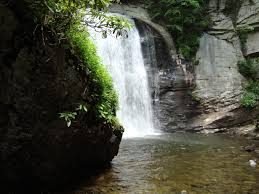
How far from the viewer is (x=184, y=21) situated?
16.3m

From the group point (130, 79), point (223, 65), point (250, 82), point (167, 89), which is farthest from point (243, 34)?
point (130, 79)

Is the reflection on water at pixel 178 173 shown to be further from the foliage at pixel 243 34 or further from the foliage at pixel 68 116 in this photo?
the foliage at pixel 243 34

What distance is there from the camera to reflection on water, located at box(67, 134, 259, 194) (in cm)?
540

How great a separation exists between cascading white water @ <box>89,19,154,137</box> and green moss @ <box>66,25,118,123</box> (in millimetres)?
8836

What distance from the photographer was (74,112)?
4863mm

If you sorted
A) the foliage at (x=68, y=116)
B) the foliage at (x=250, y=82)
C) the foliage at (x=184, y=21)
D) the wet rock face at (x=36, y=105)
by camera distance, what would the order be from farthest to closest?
the foliage at (x=184, y=21), the foliage at (x=250, y=82), the foliage at (x=68, y=116), the wet rock face at (x=36, y=105)

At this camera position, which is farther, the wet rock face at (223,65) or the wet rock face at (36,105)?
the wet rock face at (223,65)

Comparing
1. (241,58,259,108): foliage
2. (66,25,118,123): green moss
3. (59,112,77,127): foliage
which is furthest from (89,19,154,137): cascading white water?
(59,112,77,127): foliage

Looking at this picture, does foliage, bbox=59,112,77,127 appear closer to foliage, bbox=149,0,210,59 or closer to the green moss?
the green moss

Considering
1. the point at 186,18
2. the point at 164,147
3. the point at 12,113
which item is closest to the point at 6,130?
the point at 12,113

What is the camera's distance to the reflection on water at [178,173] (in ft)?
17.7

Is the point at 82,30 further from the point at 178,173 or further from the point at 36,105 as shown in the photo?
the point at 178,173

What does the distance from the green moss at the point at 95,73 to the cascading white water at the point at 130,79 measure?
8.84 meters

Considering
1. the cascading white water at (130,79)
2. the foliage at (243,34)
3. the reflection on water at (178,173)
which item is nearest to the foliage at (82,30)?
the reflection on water at (178,173)
